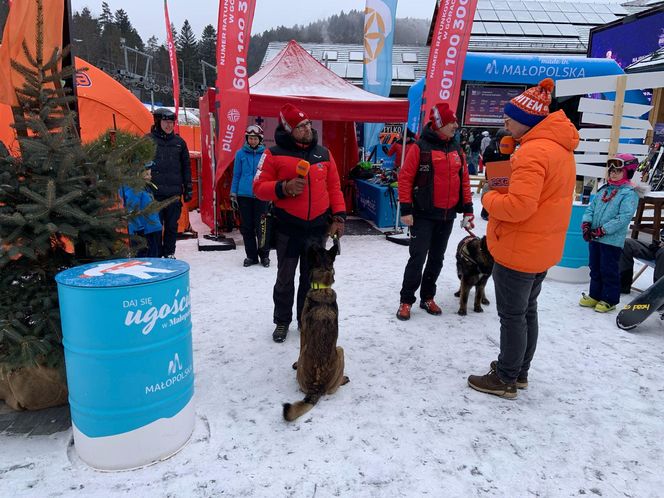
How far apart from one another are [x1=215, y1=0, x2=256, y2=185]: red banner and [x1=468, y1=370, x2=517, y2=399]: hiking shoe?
17.2 ft

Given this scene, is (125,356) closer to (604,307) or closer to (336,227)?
(336,227)

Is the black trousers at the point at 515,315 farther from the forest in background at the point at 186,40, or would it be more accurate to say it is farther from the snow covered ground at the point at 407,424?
the forest in background at the point at 186,40

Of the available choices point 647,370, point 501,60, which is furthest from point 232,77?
point 501,60

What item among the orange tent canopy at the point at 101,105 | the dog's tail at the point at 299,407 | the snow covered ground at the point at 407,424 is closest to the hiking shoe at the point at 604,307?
the snow covered ground at the point at 407,424

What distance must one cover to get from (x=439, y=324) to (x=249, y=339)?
186cm

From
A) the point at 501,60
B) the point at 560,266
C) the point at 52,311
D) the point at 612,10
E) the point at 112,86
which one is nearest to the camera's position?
the point at 52,311

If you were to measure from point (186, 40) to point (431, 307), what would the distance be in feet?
220

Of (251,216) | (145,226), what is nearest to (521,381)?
(145,226)

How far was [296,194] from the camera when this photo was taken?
10.9 feet

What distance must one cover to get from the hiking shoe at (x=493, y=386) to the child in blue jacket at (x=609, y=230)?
7.70ft

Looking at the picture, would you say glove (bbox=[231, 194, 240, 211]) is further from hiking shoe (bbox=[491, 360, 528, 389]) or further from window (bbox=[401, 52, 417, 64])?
window (bbox=[401, 52, 417, 64])

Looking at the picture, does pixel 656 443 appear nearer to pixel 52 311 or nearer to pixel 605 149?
pixel 52 311

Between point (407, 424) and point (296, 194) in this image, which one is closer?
point (407, 424)

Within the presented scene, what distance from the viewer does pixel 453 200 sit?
4.20 meters
